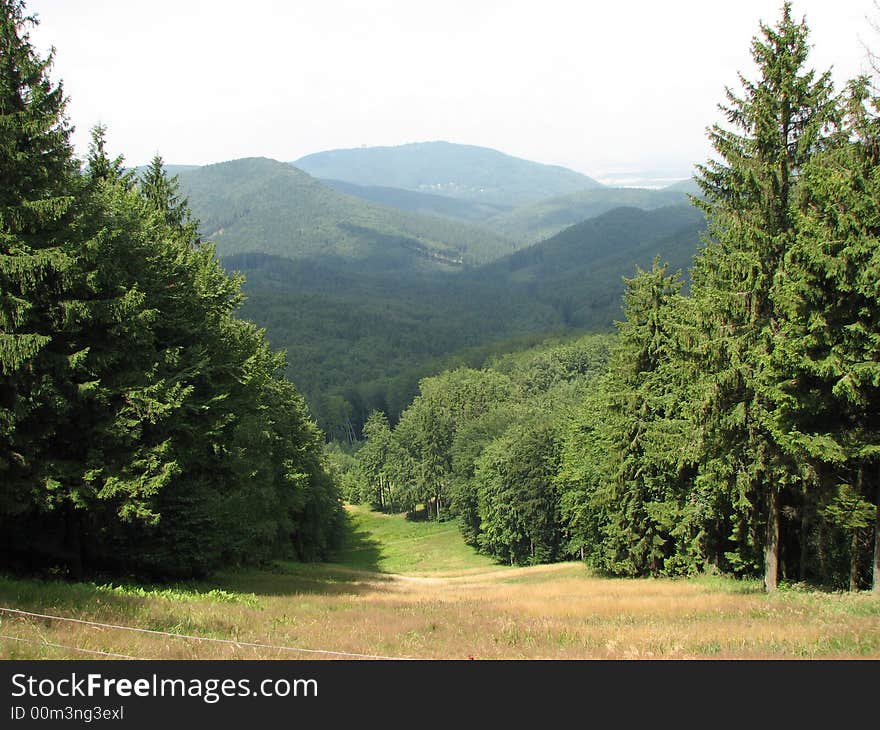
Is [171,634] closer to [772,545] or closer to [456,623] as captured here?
[456,623]

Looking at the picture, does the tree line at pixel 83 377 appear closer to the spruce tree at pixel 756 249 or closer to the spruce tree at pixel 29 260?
the spruce tree at pixel 29 260

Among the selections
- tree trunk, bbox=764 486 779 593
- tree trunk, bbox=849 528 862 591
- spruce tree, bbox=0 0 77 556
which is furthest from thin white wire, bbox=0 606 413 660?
tree trunk, bbox=849 528 862 591

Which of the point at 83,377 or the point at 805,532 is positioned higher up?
the point at 83,377

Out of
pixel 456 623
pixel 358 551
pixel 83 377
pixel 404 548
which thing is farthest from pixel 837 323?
pixel 358 551

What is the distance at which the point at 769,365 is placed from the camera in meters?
15.0

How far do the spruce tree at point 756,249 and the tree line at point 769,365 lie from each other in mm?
43

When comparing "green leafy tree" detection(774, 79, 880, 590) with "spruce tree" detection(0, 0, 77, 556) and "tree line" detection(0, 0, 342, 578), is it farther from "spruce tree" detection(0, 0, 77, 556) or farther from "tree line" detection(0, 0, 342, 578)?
"spruce tree" detection(0, 0, 77, 556)

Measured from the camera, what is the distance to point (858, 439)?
46.2 ft

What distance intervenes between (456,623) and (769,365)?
355 inches

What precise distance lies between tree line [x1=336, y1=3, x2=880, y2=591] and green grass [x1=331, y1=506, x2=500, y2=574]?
2901 centimetres

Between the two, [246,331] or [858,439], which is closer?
[858,439]
